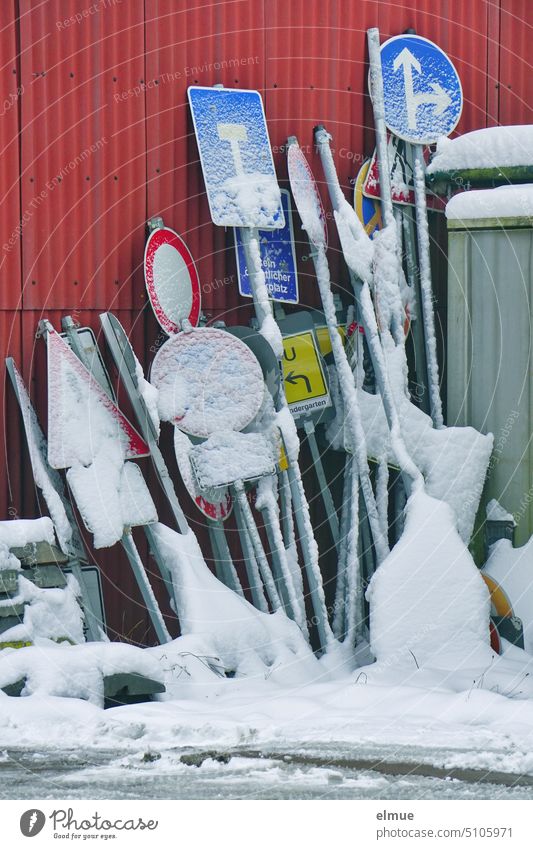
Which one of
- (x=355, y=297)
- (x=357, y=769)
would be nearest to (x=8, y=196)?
(x=355, y=297)

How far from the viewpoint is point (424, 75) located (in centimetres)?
773

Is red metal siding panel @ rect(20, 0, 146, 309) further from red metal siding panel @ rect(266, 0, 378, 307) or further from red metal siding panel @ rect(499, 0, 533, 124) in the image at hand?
red metal siding panel @ rect(499, 0, 533, 124)

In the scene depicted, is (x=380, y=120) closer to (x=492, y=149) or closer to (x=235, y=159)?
(x=492, y=149)

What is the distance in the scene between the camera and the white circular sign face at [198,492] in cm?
682

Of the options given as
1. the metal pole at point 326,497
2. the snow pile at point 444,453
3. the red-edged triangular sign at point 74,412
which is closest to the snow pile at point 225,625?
the red-edged triangular sign at point 74,412

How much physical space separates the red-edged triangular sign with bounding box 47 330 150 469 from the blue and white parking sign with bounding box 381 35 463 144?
2.58 meters

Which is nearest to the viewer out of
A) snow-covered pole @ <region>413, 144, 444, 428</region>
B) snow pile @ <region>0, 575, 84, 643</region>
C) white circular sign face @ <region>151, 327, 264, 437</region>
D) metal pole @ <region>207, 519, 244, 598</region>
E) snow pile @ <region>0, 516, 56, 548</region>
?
snow pile @ <region>0, 575, 84, 643</region>

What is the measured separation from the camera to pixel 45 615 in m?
6.07

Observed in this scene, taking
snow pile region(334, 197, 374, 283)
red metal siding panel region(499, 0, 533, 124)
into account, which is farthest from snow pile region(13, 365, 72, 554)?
red metal siding panel region(499, 0, 533, 124)

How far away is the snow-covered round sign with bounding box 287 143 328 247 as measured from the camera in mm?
7180

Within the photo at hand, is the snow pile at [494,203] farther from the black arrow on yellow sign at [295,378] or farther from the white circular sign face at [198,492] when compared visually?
the white circular sign face at [198,492]

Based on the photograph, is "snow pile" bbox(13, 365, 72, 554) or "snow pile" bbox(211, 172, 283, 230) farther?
"snow pile" bbox(211, 172, 283, 230)

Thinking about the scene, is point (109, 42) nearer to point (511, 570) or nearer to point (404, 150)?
point (404, 150)
